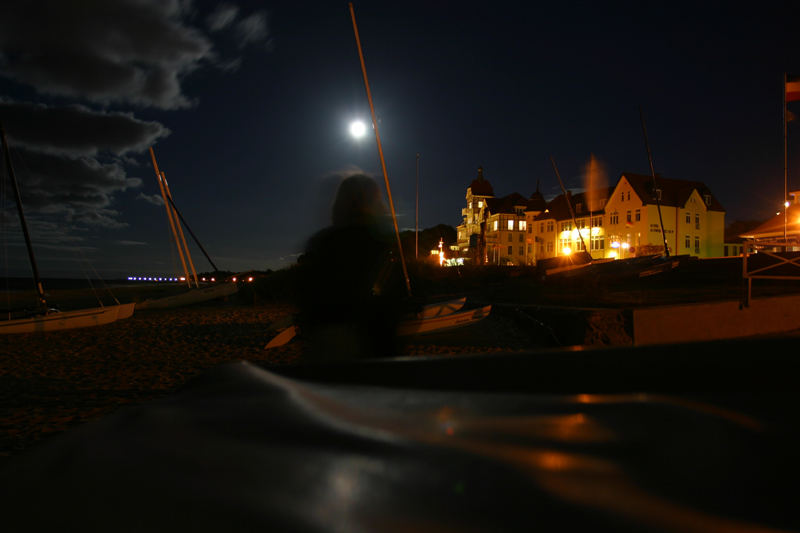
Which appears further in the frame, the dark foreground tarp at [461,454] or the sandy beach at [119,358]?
the sandy beach at [119,358]

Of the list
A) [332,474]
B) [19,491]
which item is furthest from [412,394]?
[19,491]

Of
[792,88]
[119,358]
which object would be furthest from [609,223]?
[119,358]

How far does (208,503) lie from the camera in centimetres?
52

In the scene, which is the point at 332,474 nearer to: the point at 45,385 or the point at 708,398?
the point at 708,398

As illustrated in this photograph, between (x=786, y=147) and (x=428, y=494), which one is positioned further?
(x=786, y=147)

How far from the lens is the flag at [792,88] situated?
58.6 feet

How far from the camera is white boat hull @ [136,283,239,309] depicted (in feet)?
79.1

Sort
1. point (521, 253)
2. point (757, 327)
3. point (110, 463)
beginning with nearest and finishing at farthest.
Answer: point (110, 463), point (757, 327), point (521, 253)

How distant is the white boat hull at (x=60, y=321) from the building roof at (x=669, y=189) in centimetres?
4804

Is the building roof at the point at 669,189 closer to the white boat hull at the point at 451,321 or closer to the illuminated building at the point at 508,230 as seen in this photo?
the illuminated building at the point at 508,230

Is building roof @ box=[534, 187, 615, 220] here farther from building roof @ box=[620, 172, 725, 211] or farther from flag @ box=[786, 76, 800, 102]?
flag @ box=[786, 76, 800, 102]

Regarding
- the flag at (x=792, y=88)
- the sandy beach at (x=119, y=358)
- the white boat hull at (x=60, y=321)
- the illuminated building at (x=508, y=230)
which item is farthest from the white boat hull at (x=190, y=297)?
the illuminated building at (x=508, y=230)

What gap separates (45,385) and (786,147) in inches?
1150

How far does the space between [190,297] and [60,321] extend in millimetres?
10590
